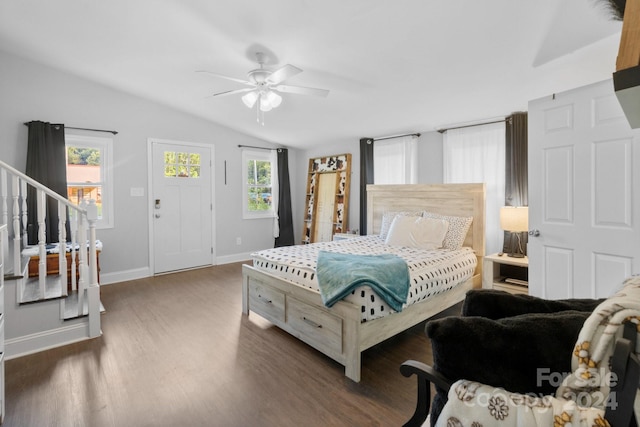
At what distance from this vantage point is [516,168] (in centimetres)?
328

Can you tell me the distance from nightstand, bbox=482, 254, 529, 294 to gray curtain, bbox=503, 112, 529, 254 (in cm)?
20

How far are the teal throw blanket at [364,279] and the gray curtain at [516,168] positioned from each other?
5.45 ft

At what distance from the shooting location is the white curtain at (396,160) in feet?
14.4

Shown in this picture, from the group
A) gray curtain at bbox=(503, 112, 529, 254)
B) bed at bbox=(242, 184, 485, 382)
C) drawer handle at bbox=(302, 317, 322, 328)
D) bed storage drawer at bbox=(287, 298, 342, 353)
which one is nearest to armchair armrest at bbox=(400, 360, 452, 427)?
bed at bbox=(242, 184, 485, 382)

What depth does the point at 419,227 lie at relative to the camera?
3533 mm

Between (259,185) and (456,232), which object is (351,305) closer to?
(456,232)

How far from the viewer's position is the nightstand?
3025 millimetres

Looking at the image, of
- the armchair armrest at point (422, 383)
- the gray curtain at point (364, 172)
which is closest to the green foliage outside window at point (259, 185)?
the gray curtain at point (364, 172)

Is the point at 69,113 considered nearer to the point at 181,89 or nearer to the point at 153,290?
the point at 181,89

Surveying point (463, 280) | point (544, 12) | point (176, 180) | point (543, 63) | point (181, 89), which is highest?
point (181, 89)

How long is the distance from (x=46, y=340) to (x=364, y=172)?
4107 millimetres

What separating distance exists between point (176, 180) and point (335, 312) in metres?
3.82

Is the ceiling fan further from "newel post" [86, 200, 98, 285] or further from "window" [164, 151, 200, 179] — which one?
"window" [164, 151, 200, 179]

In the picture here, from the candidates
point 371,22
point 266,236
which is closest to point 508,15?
point 371,22
